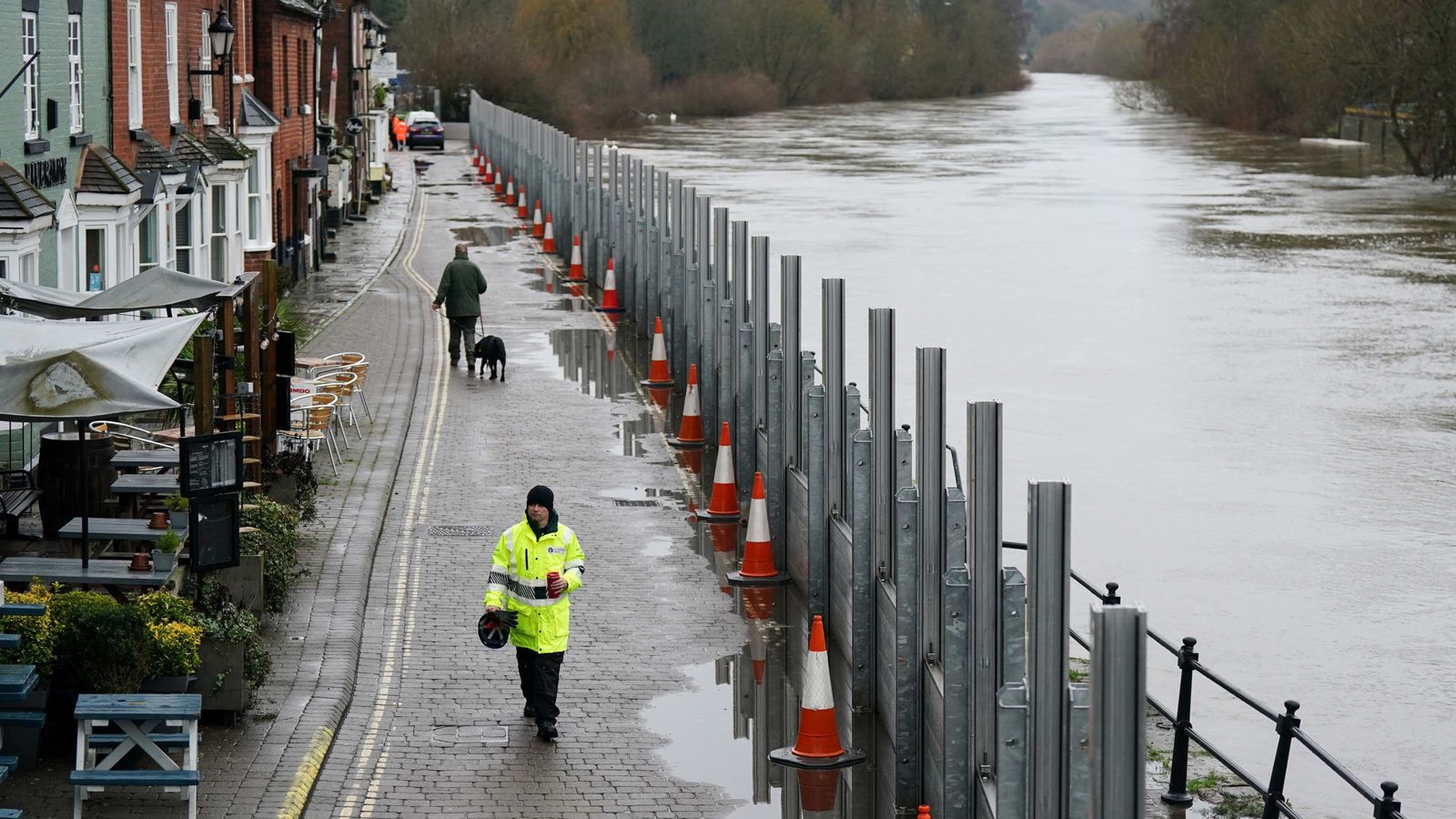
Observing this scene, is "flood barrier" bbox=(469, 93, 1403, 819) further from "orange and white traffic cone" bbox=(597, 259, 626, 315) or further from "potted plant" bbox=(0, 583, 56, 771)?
"orange and white traffic cone" bbox=(597, 259, 626, 315)

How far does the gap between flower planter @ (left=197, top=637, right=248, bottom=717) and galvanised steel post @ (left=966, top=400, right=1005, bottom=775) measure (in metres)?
4.68

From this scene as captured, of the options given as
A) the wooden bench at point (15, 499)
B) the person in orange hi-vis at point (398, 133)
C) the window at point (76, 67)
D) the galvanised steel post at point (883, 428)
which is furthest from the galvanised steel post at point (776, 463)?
the person in orange hi-vis at point (398, 133)

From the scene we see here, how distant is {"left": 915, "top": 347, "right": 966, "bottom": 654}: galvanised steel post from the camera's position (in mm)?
10906

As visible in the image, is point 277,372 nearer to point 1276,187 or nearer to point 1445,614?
point 1445,614

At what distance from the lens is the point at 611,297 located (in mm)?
34062

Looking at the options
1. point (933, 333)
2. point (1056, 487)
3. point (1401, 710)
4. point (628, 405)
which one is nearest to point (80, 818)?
point (1056, 487)

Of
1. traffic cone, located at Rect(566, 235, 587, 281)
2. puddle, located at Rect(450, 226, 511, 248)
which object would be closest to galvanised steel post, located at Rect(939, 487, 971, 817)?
traffic cone, located at Rect(566, 235, 587, 281)

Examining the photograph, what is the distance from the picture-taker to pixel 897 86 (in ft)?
550

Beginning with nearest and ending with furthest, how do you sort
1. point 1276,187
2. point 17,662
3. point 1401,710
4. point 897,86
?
point 17,662, point 1401,710, point 1276,187, point 897,86

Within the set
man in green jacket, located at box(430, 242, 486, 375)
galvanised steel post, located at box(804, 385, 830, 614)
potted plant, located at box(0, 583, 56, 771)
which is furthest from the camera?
man in green jacket, located at box(430, 242, 486, 375)

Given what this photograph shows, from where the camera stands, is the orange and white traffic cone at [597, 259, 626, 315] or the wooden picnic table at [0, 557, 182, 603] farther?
the orange and white traffic cone at [597, 259, 626, 315]

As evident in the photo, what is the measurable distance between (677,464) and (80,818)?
11281mm

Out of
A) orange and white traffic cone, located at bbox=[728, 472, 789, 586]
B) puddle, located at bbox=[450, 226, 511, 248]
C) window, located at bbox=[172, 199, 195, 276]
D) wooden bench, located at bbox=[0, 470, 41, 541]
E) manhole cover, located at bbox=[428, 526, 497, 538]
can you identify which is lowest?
manhole cover, located at bbox=[428, 526, 497, 538]

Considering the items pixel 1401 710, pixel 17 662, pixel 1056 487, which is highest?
pixel 1056 487
